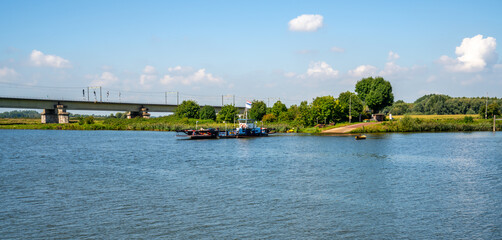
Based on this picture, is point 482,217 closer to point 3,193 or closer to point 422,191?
point 422,191

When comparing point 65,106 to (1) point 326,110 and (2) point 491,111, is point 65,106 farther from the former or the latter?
(2) point 491,111

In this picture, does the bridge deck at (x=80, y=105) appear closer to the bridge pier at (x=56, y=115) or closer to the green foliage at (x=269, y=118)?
the bridge pier at (x=56, y=115)

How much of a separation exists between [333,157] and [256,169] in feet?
44.5

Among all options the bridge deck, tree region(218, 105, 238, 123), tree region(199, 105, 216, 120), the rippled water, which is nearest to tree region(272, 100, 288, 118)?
tree region(218, 105, 238, 123)

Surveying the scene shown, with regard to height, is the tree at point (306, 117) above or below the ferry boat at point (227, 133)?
above

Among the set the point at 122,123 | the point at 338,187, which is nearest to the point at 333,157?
the point at 338,187

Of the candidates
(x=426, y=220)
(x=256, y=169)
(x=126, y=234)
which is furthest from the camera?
(x=256, y=169)

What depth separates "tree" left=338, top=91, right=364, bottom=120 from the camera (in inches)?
4956

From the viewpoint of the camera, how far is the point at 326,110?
388ft

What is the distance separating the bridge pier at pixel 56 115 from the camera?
145250 mm

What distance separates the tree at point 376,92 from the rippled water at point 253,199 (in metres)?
88.8

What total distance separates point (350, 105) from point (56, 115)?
102648 mm

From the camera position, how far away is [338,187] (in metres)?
29.6

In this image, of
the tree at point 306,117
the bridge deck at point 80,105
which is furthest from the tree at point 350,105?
the bridge deck at point 80,105
